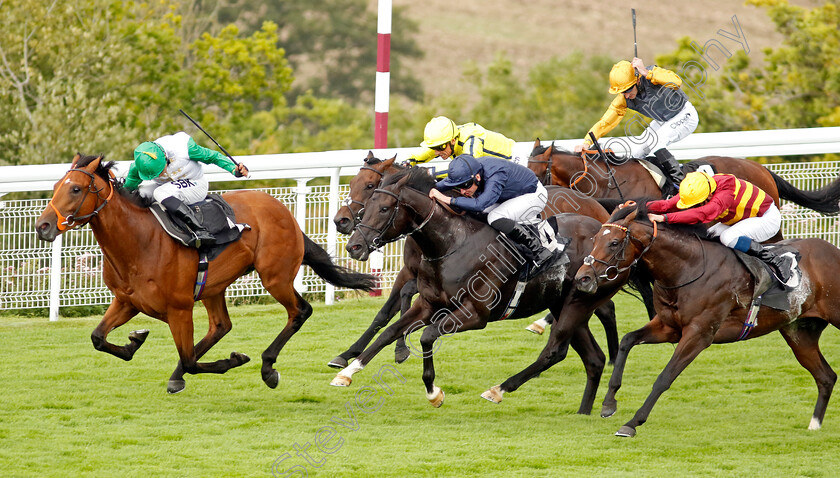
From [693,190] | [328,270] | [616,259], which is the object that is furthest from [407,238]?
[693,190]

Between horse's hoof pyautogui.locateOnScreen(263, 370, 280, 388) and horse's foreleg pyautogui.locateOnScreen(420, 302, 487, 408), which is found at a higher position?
horse's foreleg pyautogui.locateOnScreen(420, 302, 487, 408)

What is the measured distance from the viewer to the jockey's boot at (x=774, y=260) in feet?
20.3

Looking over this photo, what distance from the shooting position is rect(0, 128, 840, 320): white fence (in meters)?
8.31

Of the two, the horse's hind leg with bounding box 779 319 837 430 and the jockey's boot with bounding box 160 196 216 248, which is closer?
the horse's hind leg with bounding box 779 319 837 430

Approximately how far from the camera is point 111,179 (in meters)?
6.37

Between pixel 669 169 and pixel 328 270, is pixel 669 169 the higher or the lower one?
the higher one

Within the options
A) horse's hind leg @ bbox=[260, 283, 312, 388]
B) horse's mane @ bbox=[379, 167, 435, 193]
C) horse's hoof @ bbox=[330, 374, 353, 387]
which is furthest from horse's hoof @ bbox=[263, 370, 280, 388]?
horse's mane @ bbox=[379, 167, 435, 193]

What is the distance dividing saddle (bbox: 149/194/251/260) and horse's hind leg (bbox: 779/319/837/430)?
11.1ft

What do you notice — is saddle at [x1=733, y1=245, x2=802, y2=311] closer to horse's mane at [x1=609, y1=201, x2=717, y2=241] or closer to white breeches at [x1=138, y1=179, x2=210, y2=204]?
horse's mane at [x1=609, y1=201, x2=717, y2=241]

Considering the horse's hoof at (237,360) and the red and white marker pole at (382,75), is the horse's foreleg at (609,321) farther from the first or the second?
the red and white marker pole at (382,75)

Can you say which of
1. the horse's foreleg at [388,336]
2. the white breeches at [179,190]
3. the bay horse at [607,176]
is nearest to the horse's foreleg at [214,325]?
the white breeches at [179,190]

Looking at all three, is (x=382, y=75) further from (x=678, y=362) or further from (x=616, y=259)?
(x=678, y=362)

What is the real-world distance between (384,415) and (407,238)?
1127 millimetres

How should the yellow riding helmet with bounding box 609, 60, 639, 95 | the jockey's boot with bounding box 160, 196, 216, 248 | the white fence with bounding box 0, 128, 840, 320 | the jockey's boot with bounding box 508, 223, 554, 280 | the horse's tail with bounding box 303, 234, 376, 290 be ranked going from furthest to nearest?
the white fence with bounding box 0, 128, 840, 320, the yellow riding helmet with bounding box 609, 60, 639, 95, the horse's tail with bounding box 303, 234, 376, 290, the jockey's boot with bounding box 160, 196, 216, 248, the jockey's boot with bounding box 508, 223, 554, 280
